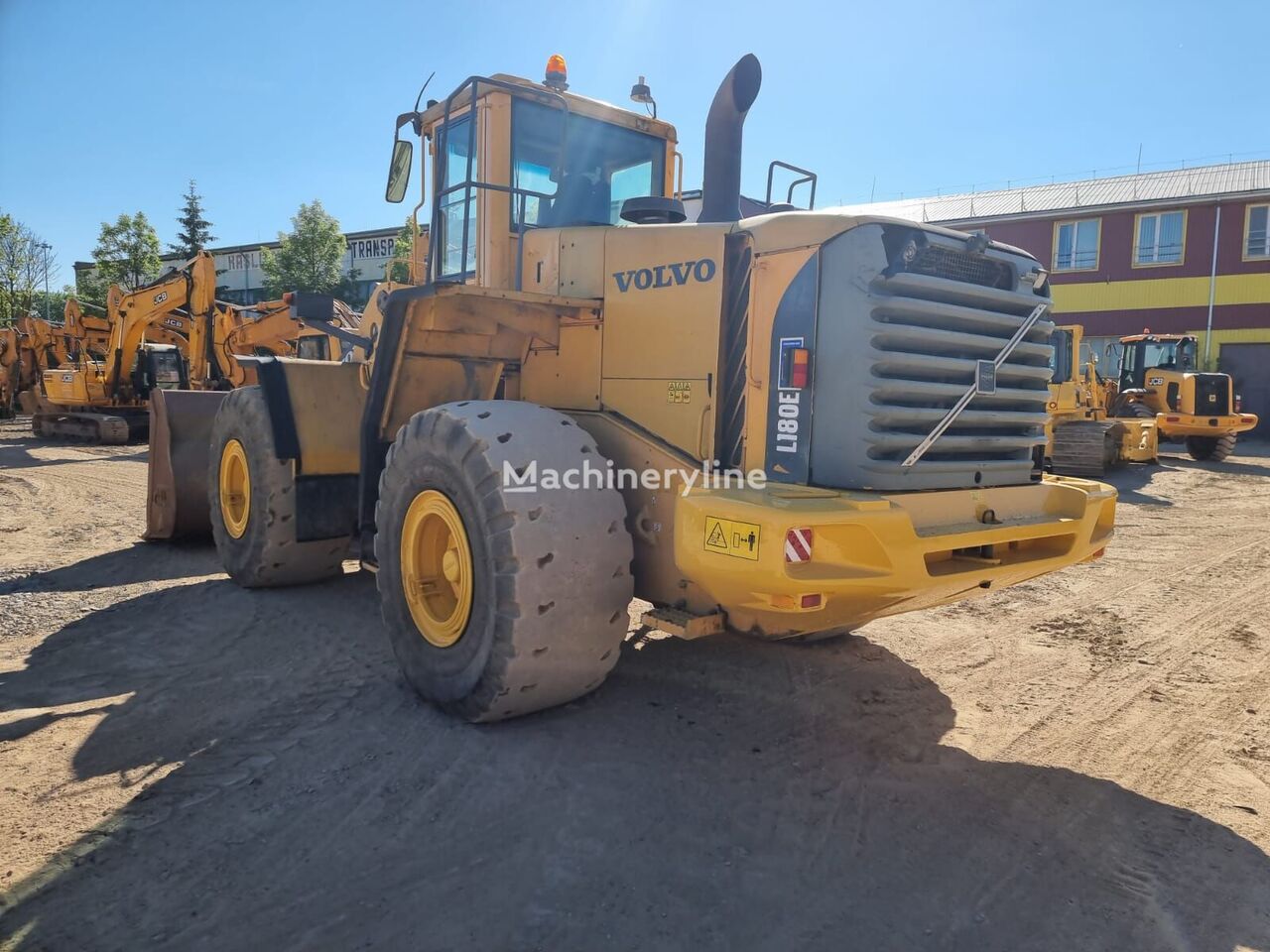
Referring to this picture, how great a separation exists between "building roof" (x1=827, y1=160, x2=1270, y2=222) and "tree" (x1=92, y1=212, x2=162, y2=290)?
33.4m

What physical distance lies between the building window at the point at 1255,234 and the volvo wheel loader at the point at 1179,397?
1077 centimetres

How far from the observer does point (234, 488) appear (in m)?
6.64

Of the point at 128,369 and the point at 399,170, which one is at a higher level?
the point at 399,170

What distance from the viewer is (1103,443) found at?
1445cm

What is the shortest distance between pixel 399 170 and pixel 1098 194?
31.6 m

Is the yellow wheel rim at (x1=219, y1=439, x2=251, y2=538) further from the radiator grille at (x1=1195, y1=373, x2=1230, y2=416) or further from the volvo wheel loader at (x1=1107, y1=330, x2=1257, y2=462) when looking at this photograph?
the radiator grille at (x1=1195, y1=373, x2=1230, y2=416)

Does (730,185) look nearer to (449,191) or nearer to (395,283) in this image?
(449,191)

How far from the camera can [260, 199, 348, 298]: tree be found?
37500 millimetres

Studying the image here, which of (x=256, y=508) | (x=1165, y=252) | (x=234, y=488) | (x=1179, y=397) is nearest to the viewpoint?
(x=256, y=508)

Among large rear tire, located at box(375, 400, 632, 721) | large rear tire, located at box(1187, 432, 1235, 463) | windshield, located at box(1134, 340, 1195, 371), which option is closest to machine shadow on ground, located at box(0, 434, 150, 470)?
large rear tire, located at box(375, 400, 632, 721)

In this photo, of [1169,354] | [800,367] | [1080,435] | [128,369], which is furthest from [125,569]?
[1169,354]

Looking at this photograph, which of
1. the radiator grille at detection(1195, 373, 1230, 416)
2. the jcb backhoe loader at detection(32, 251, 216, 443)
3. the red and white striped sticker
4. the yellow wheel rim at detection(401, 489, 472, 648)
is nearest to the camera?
the red and white striped sticker

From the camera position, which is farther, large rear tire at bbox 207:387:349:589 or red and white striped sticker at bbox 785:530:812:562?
large rear tire at bbox 207:387:349:589

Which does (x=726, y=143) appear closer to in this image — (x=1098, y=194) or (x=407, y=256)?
(x=407, y=256)
